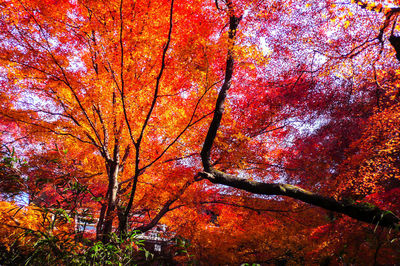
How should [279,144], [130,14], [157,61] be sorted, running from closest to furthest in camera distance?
[130,14] → [157,61] → [279,144]

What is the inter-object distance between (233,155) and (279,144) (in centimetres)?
325

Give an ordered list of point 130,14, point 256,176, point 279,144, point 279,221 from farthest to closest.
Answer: point 279,144 → point 256,176 → point 279,221 → point 130,14

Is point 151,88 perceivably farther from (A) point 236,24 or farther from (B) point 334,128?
(B) point 334,128

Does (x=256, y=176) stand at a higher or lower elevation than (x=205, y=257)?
higher

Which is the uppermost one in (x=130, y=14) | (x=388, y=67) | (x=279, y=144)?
(x=388, y=67)

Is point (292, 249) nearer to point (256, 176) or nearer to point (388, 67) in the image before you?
point (256, 176)

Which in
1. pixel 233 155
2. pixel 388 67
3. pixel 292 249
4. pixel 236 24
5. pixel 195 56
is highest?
pixel 388 67

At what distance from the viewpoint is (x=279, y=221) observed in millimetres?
8117

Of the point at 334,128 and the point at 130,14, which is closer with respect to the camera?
the point at 130,14

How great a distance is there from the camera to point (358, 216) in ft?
14.6

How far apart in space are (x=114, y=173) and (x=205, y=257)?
571 cm

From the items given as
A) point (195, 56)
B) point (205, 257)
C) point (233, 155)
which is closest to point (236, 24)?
point (195, 56)

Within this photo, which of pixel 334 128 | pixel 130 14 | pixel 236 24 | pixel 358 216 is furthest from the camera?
pixel 334 128

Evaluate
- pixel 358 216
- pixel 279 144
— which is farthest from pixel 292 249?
pixel 358 216
